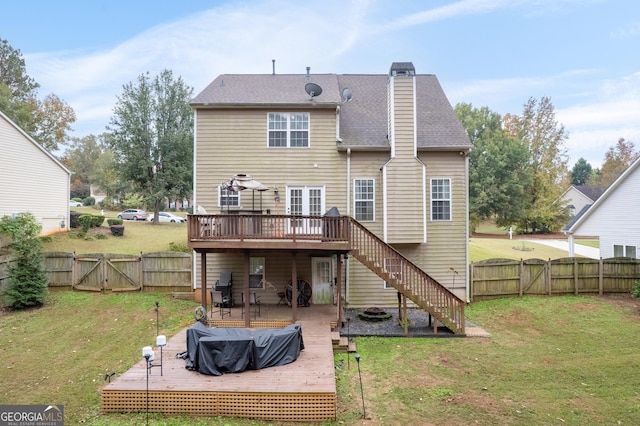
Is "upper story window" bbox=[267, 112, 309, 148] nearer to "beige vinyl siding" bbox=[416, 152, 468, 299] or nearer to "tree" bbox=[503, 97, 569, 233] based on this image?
"beige vinyl siding" bbox=[416, 152, 468, 299]

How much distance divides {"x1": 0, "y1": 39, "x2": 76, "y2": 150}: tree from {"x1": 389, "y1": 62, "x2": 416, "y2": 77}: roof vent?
30241 mm

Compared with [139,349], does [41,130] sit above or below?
above

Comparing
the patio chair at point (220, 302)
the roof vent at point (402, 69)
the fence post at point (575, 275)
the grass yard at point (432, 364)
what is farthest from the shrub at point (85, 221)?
the fence post at point (575, 275)

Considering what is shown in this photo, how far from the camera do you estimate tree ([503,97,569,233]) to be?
35625 millimetres

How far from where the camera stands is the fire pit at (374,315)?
444 inches

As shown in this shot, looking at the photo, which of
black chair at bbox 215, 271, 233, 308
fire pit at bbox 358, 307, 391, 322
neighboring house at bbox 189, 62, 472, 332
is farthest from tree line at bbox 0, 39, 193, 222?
fire pit at bbox 358, 307, 391, 322

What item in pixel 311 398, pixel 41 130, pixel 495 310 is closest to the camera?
pixel 311 398

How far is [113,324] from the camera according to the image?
35.2 ft

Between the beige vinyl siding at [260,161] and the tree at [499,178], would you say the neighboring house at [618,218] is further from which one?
the tree at [499,178]

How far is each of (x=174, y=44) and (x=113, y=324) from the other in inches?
672

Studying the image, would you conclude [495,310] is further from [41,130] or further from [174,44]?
[41,130]

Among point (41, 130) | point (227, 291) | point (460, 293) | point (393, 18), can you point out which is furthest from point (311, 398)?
point (41, 130)

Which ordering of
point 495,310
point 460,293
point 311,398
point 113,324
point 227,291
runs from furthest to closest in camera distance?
point 460,293 < point 495,310 < point 227,291 < point 113,324 < point 311,398

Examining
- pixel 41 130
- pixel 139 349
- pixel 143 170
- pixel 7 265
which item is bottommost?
Answer: pixel 139 349
